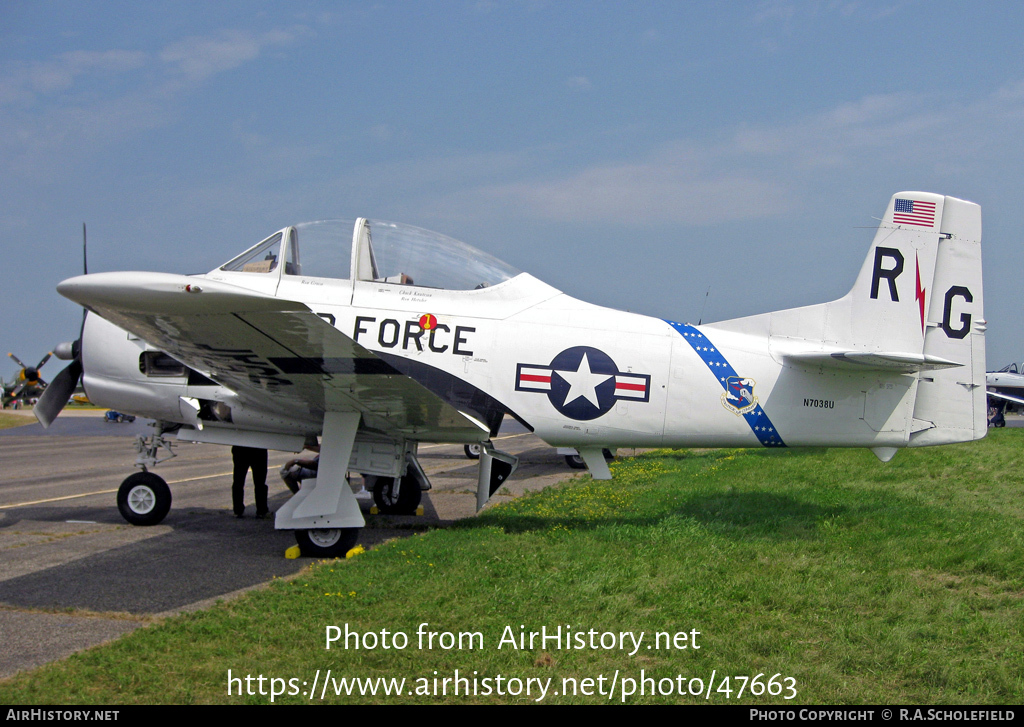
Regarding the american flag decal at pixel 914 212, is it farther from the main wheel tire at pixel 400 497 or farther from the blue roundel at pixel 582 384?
the main wheel tire at pixel 400 497

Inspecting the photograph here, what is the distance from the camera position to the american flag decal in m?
8.03

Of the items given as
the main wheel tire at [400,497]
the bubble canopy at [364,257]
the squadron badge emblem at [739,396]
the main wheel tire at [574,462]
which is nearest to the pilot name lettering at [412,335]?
the bubble canopy at [364,257]

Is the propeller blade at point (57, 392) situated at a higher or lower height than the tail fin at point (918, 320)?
lower

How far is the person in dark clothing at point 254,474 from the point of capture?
9.38 metres

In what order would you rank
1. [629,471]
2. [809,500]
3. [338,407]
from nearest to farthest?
1. [338,407]
2. [809,500]
3. [629,471]

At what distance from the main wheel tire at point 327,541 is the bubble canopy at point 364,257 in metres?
2.59

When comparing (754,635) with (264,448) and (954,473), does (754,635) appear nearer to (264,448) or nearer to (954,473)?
(264,448)

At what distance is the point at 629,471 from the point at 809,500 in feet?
17.4

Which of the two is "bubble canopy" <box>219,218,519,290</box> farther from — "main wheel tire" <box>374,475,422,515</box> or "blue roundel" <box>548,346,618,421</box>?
"main wheel tire" <box>374,475,422,515</box>

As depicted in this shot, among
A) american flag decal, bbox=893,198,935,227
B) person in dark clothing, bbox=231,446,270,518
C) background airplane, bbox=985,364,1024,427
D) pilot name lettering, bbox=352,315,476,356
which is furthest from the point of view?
background airplane, bbox=985,364,1024,427

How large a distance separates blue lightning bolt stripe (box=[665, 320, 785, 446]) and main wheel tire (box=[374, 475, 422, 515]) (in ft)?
14.1

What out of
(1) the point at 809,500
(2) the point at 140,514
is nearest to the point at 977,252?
(1) the point at 809,500

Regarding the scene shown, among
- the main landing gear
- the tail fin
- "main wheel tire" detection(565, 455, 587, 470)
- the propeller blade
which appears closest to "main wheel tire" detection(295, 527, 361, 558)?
the main landing gear
